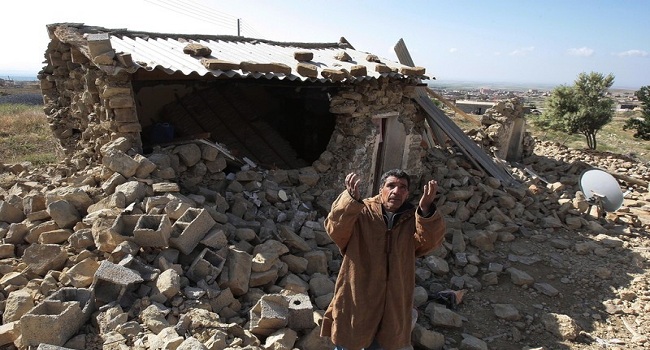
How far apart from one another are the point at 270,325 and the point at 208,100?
5.55m

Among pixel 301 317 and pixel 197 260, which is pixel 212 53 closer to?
pixel 197 260

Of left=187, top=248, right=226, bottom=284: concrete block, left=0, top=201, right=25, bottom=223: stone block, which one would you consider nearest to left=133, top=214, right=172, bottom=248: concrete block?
left=187, top=248, right=226, bottom=284: concrete block

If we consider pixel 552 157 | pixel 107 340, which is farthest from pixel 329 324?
pixel 552 157

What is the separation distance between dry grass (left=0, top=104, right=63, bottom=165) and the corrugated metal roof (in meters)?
3.49

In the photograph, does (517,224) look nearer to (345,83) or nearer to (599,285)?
(599,285)

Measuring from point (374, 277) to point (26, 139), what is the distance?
59.0 ft

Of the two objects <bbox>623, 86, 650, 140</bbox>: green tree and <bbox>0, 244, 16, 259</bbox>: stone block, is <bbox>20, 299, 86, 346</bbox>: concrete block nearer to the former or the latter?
<bbox>0, 244, 16, 259</bbox>: stone block

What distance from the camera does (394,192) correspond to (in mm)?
2703

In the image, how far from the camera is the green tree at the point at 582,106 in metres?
17.5

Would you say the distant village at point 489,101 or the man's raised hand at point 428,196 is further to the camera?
the distant village at point 489,101

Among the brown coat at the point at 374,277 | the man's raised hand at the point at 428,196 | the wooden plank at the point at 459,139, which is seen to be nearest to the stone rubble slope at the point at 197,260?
the brown coat at the point at 374,277

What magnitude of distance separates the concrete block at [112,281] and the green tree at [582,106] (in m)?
19.5

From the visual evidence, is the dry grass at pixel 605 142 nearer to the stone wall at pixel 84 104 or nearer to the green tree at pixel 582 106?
the green tree at pixel 582 106

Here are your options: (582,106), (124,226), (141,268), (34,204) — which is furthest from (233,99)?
(582,106)
